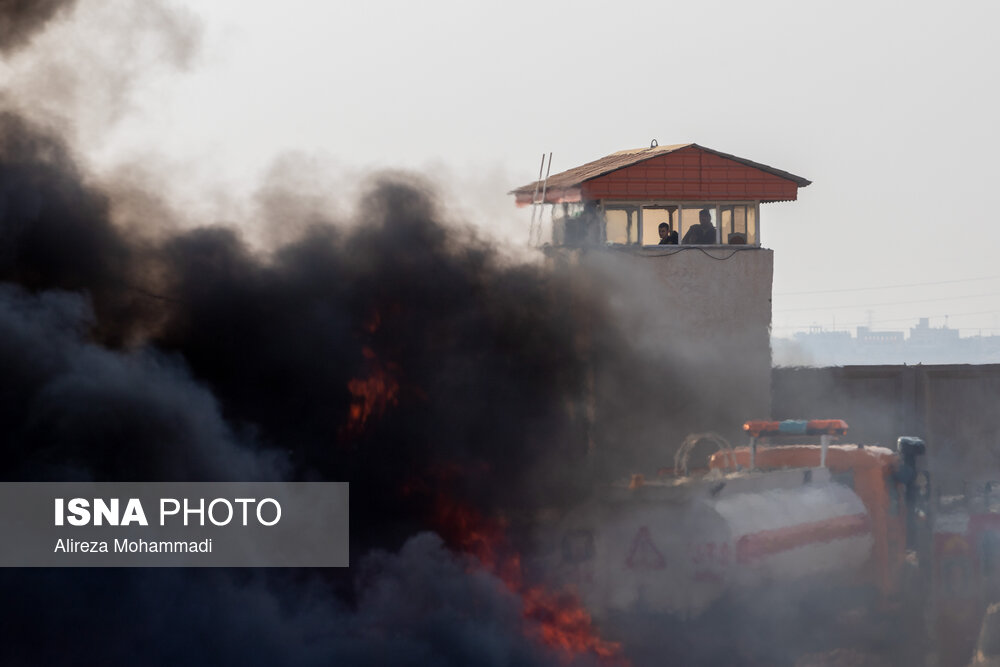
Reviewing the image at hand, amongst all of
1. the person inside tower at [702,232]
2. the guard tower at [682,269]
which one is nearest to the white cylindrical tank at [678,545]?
the guard tower at [682,269]

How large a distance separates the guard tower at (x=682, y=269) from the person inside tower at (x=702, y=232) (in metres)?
0.03

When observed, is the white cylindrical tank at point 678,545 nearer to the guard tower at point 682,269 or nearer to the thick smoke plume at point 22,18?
the guard tower at point 682,269

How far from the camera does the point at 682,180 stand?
3212 centimetres

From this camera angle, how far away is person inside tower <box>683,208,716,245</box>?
32.1 metres

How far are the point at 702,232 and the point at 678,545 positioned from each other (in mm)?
9989

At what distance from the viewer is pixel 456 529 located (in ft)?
85.6

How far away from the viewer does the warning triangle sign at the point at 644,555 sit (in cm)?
2494

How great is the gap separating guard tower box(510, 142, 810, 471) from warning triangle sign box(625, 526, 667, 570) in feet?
19.7

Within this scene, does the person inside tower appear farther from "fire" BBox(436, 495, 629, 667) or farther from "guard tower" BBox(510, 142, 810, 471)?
"fire" BBox(436, 495, 629, 667)

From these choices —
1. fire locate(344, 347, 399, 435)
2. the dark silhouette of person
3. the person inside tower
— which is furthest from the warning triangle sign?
the person inside tower

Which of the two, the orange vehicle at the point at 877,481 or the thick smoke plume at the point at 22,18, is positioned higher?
the thick smoke plume at the point at 22,18

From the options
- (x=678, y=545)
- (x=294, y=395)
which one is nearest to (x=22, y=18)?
(x=294, y=395)

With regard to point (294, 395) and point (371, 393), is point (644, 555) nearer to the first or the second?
point (371, 393)

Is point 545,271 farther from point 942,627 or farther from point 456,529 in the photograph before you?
point 942,627
